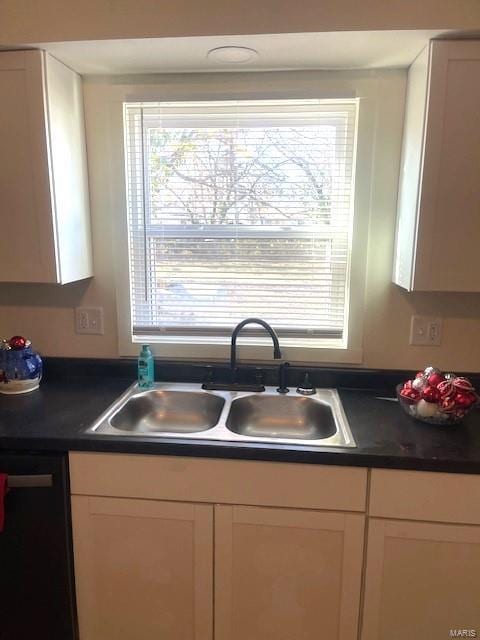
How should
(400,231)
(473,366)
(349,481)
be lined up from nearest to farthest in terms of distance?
1. (349,481)
2. (400,231)
3. (473,366)

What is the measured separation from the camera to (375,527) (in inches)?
52.1

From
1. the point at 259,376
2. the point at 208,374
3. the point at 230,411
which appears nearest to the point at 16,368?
the point at 208,374

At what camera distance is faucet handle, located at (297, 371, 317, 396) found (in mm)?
1775

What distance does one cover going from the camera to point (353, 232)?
1.77 m

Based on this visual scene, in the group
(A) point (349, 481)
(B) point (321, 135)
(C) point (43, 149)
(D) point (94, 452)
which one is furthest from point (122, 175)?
(A) point (349, 481)

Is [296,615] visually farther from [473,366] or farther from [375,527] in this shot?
[473,366]

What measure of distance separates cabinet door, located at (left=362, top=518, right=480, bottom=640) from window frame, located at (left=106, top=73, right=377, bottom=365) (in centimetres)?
71

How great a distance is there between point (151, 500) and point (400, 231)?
130 centimetres

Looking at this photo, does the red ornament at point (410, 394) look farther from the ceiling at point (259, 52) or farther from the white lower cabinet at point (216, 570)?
the ceiling at point (259, 52)

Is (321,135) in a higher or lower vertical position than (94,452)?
higher

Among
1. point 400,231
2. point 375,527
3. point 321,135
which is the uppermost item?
point 321,135

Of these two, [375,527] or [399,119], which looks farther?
[399,119]

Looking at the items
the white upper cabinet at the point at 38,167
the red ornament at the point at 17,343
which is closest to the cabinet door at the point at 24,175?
the white upper cabinet at the point at 38,167

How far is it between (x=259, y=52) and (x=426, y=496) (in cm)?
152
